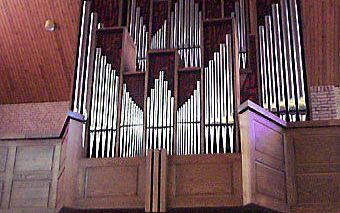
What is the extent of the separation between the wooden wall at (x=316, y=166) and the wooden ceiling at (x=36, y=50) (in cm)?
473

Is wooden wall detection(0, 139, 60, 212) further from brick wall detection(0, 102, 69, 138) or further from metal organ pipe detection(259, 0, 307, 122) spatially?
metal organ pipe detection(259, 0, 307, 122)

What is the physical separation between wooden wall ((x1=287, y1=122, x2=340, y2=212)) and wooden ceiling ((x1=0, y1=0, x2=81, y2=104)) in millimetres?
4729

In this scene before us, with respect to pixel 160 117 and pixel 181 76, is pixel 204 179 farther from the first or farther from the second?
pixel 181 76

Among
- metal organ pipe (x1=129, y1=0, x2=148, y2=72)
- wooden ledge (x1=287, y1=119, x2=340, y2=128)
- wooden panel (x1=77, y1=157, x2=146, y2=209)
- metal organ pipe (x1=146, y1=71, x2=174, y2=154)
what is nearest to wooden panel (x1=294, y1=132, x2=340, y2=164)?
wooden ledge (x1=287, y1=119, x2=340, y2=128)

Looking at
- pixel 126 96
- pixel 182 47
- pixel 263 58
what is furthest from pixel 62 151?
pixel 263 58

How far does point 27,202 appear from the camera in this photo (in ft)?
26.6

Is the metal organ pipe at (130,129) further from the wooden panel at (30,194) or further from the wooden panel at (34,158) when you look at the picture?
the wooden panel at (30,194)

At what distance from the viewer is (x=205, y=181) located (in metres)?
7.27

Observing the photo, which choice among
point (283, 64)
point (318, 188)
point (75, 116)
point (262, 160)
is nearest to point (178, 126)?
point (262, 160)

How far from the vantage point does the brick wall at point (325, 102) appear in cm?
1046

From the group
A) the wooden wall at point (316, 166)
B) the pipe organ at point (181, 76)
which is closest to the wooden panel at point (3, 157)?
the pipe organ at point (181, 76)

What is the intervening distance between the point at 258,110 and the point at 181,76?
4.26 feet

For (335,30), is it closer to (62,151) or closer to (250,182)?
(250,182)

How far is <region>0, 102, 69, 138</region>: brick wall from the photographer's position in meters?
11.2
